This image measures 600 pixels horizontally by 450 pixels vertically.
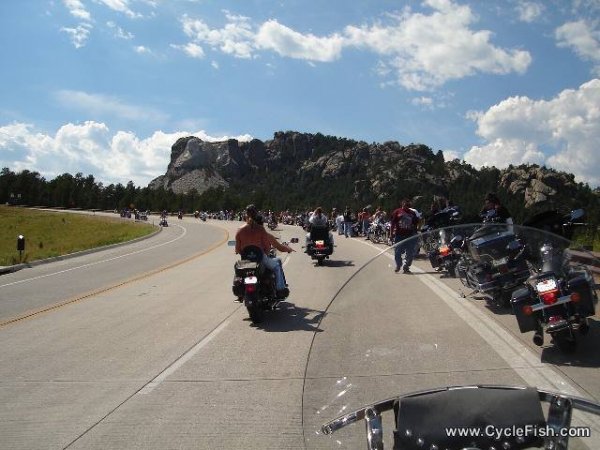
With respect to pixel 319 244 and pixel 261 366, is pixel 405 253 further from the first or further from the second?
pixel 319 244

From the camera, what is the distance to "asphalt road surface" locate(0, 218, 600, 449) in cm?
369

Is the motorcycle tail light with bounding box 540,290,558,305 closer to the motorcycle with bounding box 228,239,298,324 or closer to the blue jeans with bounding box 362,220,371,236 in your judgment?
the motorcycle with bounding box 228,239,298,324

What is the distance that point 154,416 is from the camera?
5.07 meters

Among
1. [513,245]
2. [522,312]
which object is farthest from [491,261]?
[522,312]

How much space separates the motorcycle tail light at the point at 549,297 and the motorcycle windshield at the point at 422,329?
70cm

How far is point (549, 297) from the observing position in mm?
5355

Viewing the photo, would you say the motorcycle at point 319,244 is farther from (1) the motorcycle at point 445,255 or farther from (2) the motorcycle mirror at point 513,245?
(1) the motorcycle at point 445,255

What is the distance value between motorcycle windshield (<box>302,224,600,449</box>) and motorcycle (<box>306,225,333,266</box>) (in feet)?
41.2

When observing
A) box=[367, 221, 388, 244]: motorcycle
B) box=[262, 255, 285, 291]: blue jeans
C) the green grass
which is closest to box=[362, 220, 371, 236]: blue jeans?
box=[367, 221, 388, 244]: motorcycle

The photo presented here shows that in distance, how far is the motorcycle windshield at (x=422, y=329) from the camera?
137 inches

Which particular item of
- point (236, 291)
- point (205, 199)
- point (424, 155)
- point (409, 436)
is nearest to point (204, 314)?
point (236, 291)

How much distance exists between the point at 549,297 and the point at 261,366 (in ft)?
10.1

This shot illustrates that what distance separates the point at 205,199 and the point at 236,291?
446 feet

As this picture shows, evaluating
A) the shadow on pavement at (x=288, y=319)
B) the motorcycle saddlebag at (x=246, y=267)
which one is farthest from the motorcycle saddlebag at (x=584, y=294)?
the motorcycle saddlebag at (x=246, y=267)
